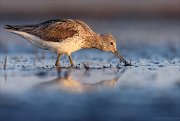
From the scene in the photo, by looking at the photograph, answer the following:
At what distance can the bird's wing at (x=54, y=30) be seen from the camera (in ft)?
42.7

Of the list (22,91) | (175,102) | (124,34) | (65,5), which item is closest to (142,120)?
(175,102)

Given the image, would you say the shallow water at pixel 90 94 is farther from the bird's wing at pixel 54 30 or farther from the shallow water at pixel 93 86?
the bird's wing at pixel 54 30

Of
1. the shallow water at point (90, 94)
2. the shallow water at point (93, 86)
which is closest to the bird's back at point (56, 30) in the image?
the shallow water at point (93, 86)

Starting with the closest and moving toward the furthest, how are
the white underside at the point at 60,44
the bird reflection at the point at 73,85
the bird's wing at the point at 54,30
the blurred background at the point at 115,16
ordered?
1. the bird reflection at the point at 73,85
2. the white underside at the point at 60,44
3. the bird's wing at the point at 54,30
4. the blurred background at the point at 115,16

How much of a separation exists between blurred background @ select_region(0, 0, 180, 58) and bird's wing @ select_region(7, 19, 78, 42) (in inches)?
205

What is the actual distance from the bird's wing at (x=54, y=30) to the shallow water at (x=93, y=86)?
0.69m

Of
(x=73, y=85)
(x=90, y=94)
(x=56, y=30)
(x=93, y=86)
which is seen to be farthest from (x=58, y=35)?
(x=90, y=94)

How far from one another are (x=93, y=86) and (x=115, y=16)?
60.9 ft

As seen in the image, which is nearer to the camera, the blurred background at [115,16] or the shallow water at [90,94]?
the shallow water at [90,94]

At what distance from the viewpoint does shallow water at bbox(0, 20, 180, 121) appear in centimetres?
800

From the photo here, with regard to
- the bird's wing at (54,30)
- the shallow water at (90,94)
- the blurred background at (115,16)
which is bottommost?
the shallow water at (90,94)

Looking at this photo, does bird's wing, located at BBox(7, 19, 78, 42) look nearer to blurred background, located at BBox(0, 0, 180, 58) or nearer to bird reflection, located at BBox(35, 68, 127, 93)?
bird reflection, located at BBox(35, 68, 127, 93)

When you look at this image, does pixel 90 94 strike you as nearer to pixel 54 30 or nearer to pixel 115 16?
pixel 54 30

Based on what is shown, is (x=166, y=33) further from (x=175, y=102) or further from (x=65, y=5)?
(x=175, y=102)
